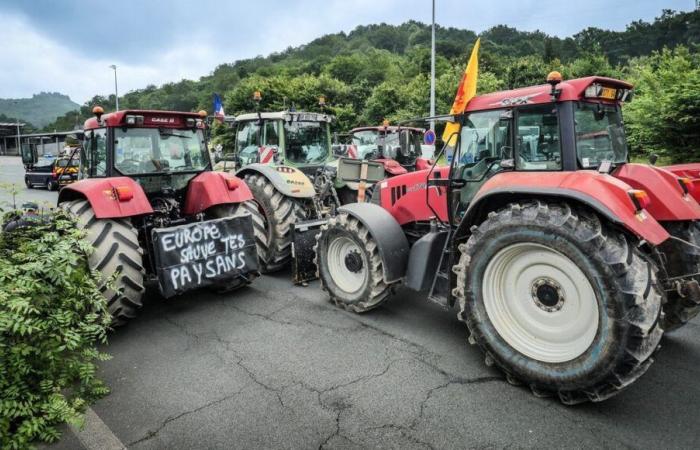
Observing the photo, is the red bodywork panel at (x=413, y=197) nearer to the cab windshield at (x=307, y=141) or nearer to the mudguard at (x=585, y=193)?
the mudguard at (x=585, y=193)

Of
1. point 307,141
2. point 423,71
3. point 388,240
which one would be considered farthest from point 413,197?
point 423,71

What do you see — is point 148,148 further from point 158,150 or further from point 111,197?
point 111,197

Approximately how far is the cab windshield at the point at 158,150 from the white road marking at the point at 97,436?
3.05 m

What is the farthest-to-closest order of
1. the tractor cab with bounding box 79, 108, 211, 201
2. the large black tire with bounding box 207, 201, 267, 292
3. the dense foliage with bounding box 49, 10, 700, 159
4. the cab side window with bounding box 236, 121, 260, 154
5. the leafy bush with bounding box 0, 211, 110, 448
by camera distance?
the dense foliage with bounding box 49, 10, 700, 159 < the cab side window with bounding box 236, 121, 260, 154 < the large black tire with bounding box 207, 201, 267, 292 < the tractor cab with bounding box 79, 108, 211, 201 < the leafy bush with bounding box 0, 211, 110, 448

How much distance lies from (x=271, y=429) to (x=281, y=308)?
2275 mm

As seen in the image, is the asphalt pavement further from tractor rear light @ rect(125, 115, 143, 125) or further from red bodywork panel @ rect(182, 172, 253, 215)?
tractor rear light @ rect(125, 115, 143, 125)

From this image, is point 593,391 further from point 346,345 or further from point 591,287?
point 346,345

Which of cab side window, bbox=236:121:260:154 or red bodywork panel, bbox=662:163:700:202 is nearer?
red bodywork panel, bbox=662:163:700:202

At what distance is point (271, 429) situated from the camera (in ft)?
9.84

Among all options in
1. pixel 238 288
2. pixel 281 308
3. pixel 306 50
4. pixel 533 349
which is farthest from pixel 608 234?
pixel 306 50

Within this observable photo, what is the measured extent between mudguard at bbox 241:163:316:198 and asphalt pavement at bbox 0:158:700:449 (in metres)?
2.17

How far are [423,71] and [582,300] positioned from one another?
4274 centimetres

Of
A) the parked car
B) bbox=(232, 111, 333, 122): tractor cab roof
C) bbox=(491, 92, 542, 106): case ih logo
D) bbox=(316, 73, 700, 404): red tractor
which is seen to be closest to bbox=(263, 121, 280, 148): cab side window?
bbox=(232, 111, 333, 122): tractor cab roof

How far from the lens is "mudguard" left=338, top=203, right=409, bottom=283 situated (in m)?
4.59
